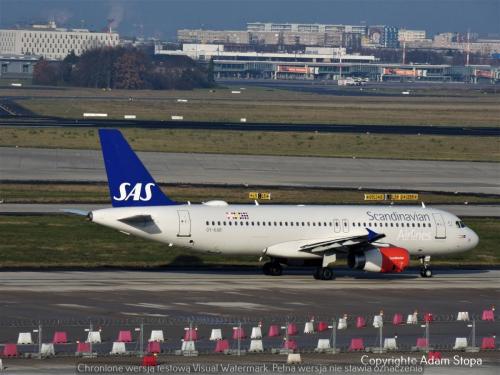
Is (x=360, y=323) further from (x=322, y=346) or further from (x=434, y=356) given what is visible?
(x=434, y=356)

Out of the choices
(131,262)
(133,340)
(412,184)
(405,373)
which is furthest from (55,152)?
(405,373)

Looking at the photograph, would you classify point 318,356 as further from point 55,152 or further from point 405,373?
point 55,152

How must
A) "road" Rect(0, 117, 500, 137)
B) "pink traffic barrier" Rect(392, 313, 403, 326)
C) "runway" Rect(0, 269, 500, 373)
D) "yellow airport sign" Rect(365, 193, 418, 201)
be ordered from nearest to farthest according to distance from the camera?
1. "runway" Rect(0, 269, 500, 373)
2. "pink traffic barrier" Rect(392, 313, 403, 326)
3. "yellow airport sign" Rect(365, 193, 418, 201)
4. "road" Rect(0, 117, 500, 137)

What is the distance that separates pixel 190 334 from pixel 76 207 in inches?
1658

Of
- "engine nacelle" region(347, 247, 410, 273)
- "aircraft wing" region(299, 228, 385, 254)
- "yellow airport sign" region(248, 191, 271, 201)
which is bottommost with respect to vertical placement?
"engine nacelle" region(347, 247, 410, 273)

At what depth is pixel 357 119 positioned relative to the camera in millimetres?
176375

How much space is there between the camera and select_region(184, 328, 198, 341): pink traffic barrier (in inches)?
1610

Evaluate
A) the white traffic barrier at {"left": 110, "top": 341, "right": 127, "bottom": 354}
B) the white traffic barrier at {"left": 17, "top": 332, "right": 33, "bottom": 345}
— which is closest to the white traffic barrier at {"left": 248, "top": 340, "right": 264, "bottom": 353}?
the white traffic barrier at {"left": 110, "top": 341, "right": 127, "bottom": 354}

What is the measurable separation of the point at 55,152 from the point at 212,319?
235ft

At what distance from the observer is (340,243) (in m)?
60.1

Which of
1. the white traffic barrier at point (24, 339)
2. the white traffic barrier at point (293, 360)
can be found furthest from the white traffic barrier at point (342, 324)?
the white traffic barrier at point (24, 339)

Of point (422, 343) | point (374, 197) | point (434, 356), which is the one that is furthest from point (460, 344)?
point (374, 197)

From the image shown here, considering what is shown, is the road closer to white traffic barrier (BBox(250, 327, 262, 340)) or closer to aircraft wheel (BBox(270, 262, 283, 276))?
aircraft wheel (BBox(270, 262, 283, 276))

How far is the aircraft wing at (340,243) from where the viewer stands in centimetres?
6003
